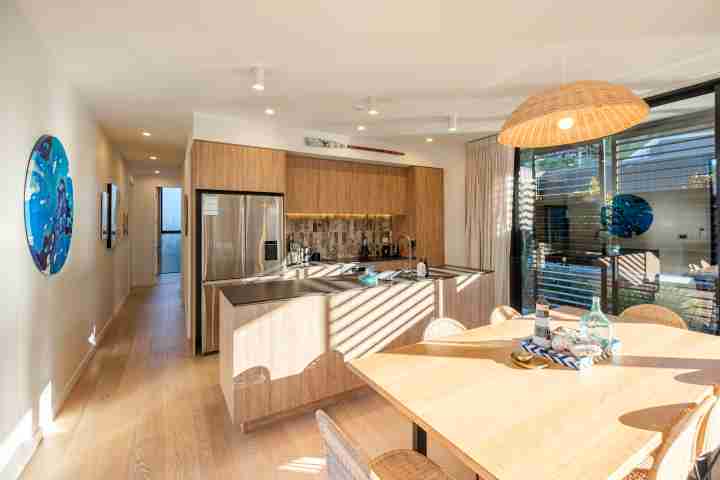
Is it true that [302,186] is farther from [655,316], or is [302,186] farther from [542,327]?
[655,316]

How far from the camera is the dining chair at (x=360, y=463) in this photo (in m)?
0.96

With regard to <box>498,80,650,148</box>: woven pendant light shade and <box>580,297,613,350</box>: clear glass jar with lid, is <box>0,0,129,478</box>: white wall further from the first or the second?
<box>580,297,613,350</box>: clear glass jar with lid

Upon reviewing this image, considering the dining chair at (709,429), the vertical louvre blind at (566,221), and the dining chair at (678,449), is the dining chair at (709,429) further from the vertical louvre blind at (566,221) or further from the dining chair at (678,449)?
the vertical louvre blind at (566,221)

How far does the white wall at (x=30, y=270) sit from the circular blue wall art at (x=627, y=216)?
4946 millimetres

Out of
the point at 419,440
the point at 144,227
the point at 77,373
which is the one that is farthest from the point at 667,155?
the point at 144,227

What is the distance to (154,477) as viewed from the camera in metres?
1.93

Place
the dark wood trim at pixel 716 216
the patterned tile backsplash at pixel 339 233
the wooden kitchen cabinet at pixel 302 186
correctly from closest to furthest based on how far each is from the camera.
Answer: the dark wood trim at pixel 716 216
the wooden kitchen cabinet at pixel 302 186
the patterned tile backsplash at pixel 339 233

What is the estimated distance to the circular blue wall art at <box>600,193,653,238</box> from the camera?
3.41m

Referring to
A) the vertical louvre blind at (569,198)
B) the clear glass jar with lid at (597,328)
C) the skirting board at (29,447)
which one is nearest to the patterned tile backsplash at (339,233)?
the vertical louvre blind at (569,198)

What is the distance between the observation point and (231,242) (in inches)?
154

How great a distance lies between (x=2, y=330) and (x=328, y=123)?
342 cm

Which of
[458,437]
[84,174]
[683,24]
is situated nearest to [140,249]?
[84,174]

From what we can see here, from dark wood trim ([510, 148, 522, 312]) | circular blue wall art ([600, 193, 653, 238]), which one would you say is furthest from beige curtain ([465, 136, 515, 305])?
circular blue wall art ([600, 193, 653, 238])

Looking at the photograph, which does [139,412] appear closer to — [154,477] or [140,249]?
[154,477]
